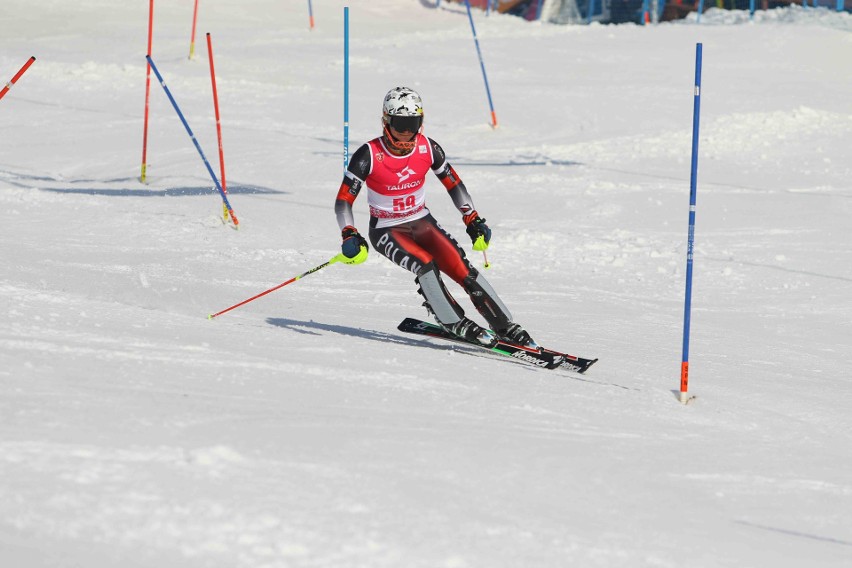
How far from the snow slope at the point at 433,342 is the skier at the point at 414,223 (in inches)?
10.4

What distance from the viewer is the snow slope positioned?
385 cm

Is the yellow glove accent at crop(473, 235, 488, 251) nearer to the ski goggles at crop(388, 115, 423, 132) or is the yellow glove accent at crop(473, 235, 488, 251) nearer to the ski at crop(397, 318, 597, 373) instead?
the ski at crop(397, 318, 597, 373)

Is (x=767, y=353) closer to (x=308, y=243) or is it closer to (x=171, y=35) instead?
(x=308, y=243)

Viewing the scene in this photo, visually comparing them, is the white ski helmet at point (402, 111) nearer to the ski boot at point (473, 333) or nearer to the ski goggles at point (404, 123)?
the ski goggles at point (404, 123)

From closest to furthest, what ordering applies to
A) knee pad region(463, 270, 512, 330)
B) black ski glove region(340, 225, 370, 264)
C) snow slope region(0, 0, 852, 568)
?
1. snow slope region(0, 0, 852, 568)
2. black ski glove region(340, 225, 370, 264)
3. knee pad region(463, 270, 512, 330)

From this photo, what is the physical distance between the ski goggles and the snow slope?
1331mm

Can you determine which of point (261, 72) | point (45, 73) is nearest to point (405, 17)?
point (261, 72)

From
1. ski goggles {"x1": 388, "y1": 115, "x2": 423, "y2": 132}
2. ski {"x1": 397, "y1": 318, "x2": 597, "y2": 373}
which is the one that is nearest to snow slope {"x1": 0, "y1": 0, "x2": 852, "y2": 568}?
ski {"x1": 397, "y1": 318, "x2": 597, "y2": 373}

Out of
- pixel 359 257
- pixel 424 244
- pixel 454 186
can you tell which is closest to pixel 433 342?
pixel 424 244

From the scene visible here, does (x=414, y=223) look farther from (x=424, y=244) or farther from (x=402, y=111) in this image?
(x=402, y=111)

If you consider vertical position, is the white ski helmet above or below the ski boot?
above

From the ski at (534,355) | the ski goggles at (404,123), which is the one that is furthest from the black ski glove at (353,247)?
the ski at (534,355)

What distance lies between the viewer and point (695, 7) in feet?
91.5

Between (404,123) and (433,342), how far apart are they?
1.42 metres
